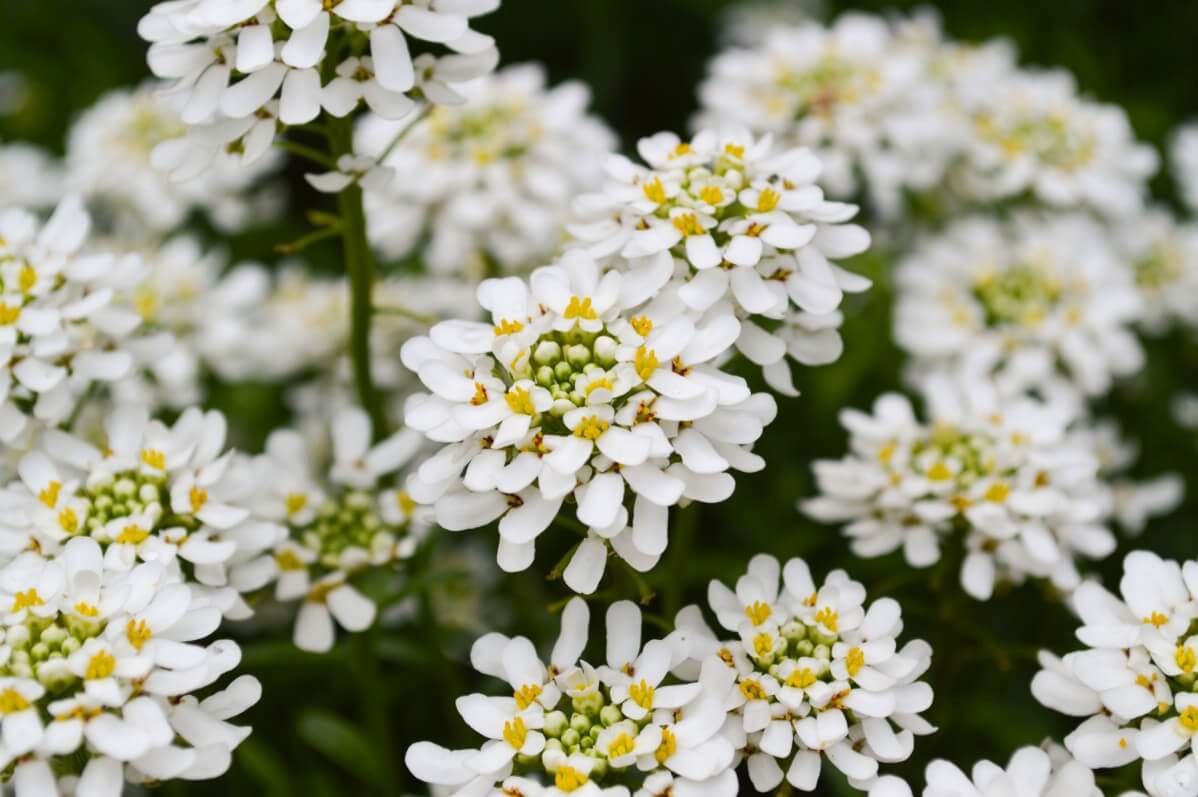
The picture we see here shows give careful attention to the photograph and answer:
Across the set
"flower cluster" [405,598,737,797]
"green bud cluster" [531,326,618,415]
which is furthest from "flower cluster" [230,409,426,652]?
"green bud cluster" [531,326,618,415]

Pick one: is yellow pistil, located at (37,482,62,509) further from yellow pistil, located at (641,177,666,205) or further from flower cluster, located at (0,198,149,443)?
yellow pistil, located at (641,177,666,205)

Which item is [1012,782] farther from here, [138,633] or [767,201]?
[138,633]

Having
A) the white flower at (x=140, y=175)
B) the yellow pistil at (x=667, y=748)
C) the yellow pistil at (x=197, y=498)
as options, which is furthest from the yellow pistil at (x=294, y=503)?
the white flower at (x=140, y=175)

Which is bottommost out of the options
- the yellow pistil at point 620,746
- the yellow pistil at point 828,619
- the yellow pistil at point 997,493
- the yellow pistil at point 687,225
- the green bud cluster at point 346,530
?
the green bud cluster at point 346,530

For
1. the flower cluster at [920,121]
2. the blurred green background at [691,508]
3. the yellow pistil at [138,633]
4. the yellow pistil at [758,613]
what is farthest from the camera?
the flower cluster at [920,121]

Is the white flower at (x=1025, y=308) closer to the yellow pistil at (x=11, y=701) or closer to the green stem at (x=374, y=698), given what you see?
the green stem at (x=374, y=698)

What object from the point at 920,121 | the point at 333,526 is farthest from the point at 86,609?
the point at 920,121
